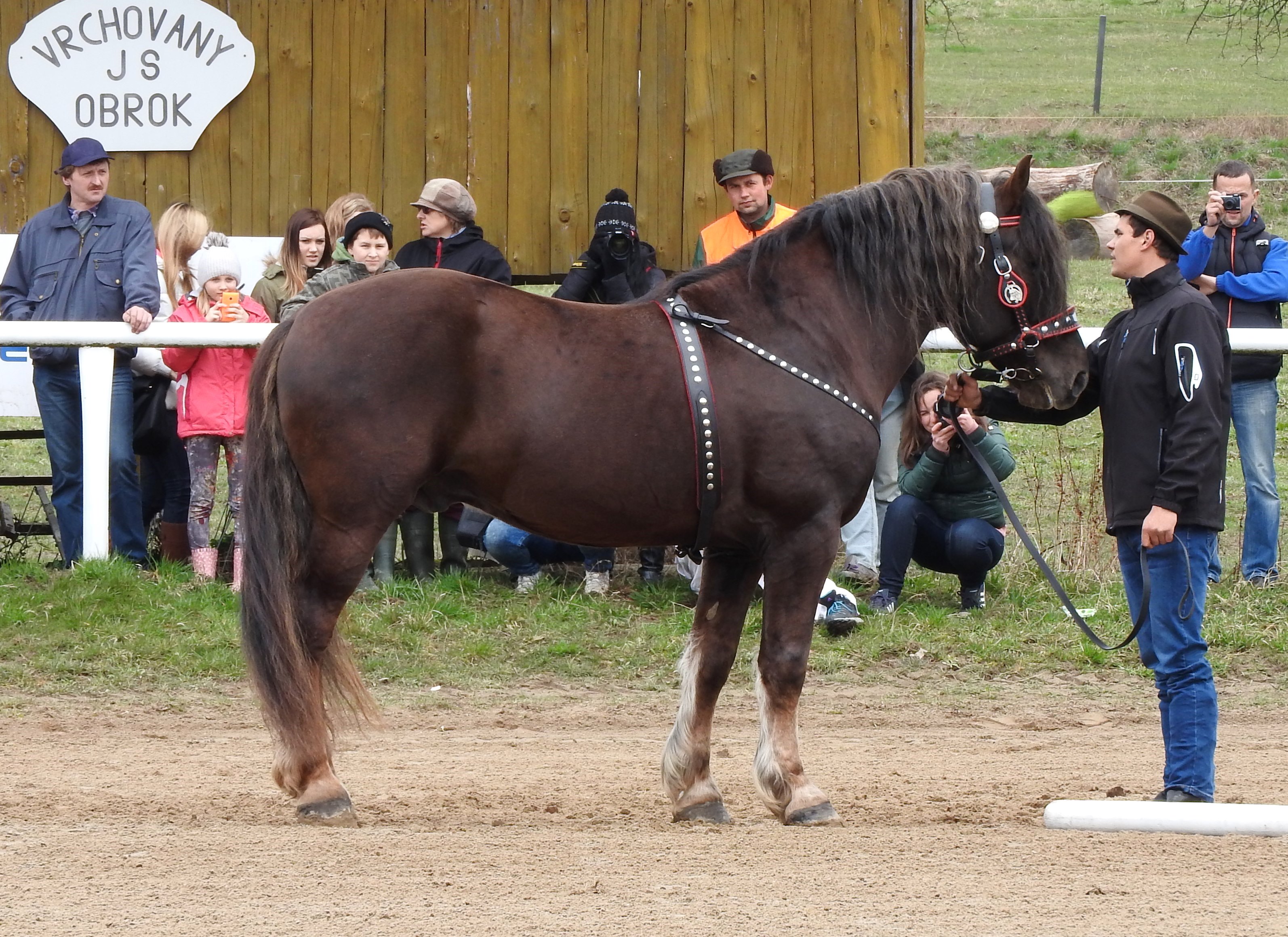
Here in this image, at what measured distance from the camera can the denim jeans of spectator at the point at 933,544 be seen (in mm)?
7539

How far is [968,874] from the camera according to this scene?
159 inches

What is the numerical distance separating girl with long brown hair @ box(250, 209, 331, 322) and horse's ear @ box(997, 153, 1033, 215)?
3.99m

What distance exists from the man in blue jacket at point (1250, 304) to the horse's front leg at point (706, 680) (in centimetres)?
361

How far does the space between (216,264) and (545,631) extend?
2525mm

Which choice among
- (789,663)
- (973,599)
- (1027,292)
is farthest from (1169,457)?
(973,599)

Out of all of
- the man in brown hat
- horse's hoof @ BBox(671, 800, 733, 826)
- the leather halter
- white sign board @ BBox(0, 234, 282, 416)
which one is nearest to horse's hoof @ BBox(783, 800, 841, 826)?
horse's hoof @ BBox(671, 800, 733, 826)

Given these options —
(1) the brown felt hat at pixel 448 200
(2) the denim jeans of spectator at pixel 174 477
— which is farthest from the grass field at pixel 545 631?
(1) the brown felt hat at pixel 448 200

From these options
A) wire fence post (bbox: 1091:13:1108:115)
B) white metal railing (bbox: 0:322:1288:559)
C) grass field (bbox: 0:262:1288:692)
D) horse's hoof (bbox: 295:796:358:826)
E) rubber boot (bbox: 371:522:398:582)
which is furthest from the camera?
wire fence post (bbox: 1091:13:1108:115)

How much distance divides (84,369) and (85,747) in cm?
232

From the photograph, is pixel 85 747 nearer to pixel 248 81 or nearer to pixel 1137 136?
pixel 248 81

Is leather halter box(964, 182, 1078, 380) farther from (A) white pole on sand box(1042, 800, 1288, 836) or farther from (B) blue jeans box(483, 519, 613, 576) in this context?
(B) blue jeans box(483, 519, 613, 576)

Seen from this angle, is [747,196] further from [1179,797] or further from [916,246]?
[1179,797]

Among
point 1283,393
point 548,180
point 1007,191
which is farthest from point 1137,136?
point 1007,191

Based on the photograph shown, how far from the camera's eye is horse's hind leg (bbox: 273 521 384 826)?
4.59m
